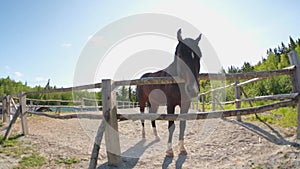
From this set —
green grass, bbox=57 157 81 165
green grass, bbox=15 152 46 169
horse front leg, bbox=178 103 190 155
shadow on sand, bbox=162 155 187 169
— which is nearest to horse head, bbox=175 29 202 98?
horse front leg, bbox=178 103 190 155

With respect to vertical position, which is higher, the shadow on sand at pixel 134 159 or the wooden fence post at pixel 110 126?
the wooden fence post at pixel 110 126

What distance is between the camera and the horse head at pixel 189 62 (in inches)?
128

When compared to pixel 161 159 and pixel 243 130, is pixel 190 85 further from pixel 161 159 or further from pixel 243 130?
pixel 243 130

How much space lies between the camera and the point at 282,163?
2.60m

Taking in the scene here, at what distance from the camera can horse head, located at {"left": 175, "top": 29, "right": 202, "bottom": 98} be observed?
324 centimetres

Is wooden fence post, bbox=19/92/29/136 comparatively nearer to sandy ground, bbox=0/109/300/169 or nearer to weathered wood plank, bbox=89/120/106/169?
sandy ground, bbox=0/109/300/169

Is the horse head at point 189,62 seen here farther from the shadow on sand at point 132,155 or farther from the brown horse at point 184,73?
the shadow on sand at point 132,155

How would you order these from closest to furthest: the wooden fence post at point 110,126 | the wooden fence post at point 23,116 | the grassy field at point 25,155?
the wooden fence post at point 110,126 → the grassy field at point 25,155 → the wooden fence post at point 23,116

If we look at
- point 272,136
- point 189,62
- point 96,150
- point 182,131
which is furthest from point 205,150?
point 96,150

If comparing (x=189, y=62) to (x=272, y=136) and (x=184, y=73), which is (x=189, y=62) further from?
(x=272, y=136)

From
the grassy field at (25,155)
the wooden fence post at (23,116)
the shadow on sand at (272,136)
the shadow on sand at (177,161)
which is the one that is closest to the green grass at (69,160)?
the grassy field at (25,155)

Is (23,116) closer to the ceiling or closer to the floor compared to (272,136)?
closer to the ceiling

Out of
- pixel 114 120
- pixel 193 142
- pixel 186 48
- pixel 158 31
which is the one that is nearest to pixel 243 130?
pixel 193 142

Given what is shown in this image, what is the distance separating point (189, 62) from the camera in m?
3.30
